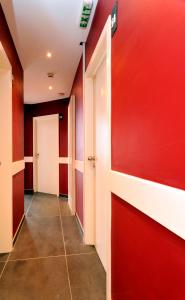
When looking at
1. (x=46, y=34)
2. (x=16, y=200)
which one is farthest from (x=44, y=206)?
(x=46, y=34)

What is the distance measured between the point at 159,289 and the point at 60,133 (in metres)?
4.40

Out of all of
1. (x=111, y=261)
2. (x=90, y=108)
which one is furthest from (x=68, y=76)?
(x=111, y=261)

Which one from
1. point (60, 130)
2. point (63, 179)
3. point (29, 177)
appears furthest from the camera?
point (29, 177)

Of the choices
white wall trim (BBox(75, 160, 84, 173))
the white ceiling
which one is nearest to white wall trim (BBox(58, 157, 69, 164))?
white wall trim (BBox(75, 160, 84, 173))

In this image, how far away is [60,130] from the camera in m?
4.93

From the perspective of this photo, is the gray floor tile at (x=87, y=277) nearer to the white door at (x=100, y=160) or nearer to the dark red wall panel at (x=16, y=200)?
the white door at (x=100, y=160)

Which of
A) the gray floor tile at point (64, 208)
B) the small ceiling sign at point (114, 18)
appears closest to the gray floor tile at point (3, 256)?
the gray floor tile at point (64, 208)

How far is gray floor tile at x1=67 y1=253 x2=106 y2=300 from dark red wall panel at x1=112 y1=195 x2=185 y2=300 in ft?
0.88

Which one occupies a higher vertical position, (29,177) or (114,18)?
(114,18)

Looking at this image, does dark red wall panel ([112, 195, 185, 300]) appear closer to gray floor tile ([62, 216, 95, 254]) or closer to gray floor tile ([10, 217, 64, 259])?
gray floor tile ([62, 216, 95, 254])

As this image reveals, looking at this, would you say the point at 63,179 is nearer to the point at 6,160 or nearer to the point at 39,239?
the point at 39,239

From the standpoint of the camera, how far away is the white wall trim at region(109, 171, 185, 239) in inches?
24.4

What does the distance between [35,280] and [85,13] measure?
237 cm

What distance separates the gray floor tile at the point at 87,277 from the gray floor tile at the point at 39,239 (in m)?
0.29
